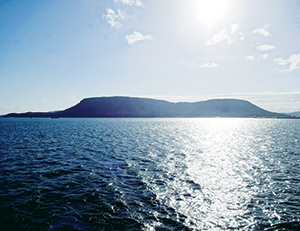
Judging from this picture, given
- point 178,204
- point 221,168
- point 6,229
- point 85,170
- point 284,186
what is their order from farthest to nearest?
point 221,168 → point 85,170 → point 284,186 → point 178,204 → point 6,229

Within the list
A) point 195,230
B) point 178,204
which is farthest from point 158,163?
point 195,230

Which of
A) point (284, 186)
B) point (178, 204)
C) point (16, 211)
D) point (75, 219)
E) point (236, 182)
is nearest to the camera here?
point (75, 219)

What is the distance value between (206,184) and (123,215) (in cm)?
1152

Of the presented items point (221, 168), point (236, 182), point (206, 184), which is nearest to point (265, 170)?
point (221, 168)

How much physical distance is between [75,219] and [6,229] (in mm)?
4423

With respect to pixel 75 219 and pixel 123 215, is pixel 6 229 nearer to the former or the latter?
pixel 75 219

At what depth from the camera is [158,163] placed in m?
31.8

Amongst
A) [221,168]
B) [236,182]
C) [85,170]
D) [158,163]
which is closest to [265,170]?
[221,168]

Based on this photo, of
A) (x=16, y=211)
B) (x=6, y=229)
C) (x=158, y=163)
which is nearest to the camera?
→ (x=6, y=229)

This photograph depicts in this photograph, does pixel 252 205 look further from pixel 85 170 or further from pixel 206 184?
pixel 85 170

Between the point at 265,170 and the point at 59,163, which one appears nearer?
the point at 265,170

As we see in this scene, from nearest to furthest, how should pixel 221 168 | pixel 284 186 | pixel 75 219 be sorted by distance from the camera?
1. pixel 75 219
2. pixel 284 186
3. pixel 221 168

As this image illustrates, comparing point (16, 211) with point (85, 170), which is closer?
point (16, 211)

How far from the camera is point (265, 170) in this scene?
92.6ft
